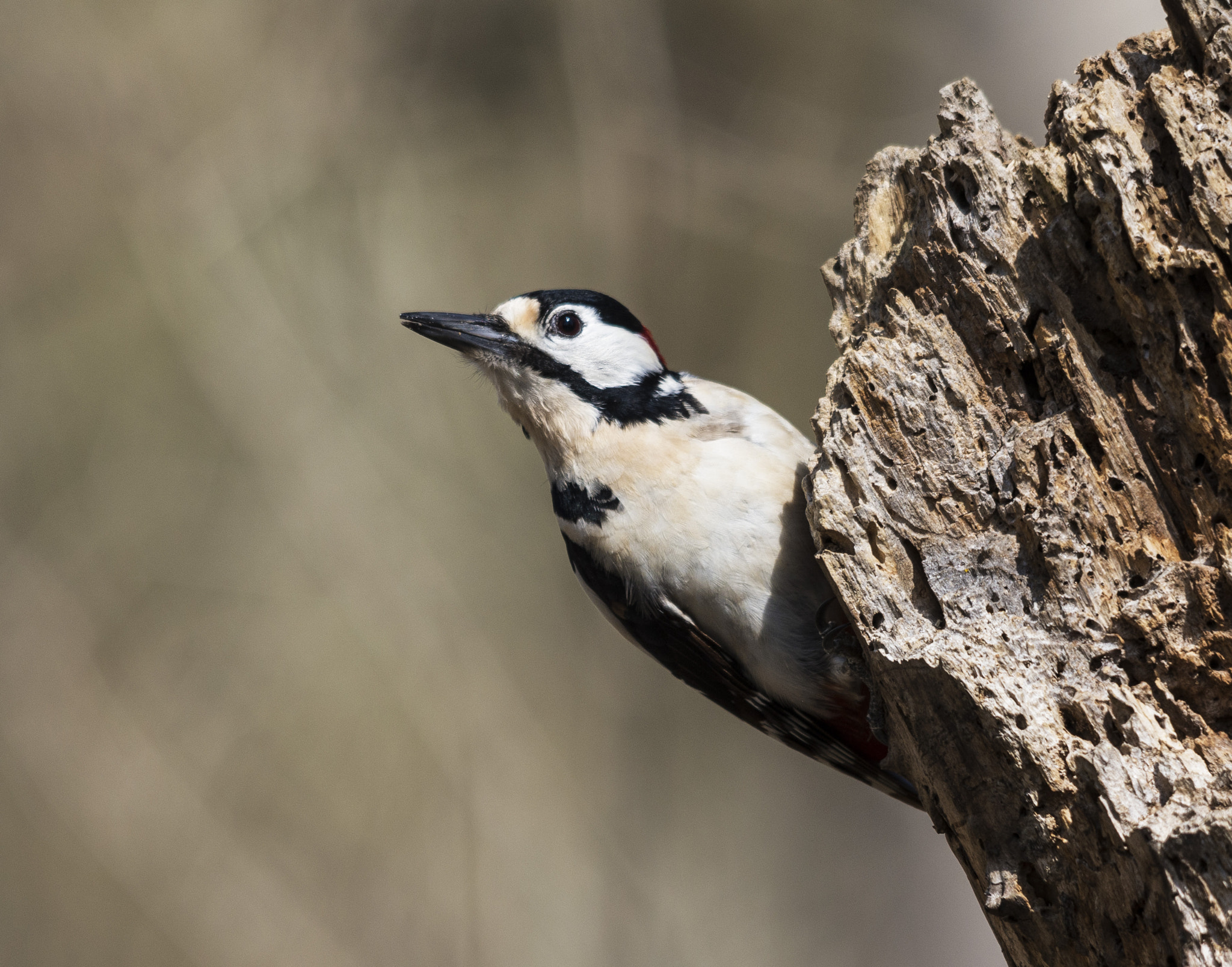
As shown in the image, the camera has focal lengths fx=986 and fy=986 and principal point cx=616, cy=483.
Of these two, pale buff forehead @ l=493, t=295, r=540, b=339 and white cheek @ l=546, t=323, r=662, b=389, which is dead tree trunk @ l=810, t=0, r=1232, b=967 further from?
pale buff forehead @ l=493, t=295, r=540, b=339

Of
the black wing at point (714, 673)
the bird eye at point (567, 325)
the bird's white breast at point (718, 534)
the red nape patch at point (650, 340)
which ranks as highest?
the red nape patch at point (650, 340)

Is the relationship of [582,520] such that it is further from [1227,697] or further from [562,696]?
[562,696]

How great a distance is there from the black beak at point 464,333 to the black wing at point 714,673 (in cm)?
54

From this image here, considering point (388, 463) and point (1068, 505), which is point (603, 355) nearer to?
point (1068, 505)

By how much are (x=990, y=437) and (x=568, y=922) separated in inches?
179

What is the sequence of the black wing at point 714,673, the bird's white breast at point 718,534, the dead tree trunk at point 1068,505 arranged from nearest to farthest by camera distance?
the dead tree trunk at point 1068,505 → the bird's white breast at point 718,534 → the black wing at point 714,673

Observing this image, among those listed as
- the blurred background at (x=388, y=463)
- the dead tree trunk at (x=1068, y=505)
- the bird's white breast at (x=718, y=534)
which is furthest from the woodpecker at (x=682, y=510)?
the blurred background at (x=388, y=463)

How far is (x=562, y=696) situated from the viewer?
5.64 metres

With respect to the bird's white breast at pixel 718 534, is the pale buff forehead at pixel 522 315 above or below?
above

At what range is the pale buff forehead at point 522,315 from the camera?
2.62 m

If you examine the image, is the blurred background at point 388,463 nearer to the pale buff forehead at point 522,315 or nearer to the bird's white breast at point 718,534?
the pale buff forehead at point 522,315

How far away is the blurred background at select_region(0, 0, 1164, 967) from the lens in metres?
4.84

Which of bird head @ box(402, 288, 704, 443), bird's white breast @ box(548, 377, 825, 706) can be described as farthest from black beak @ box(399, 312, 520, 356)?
bird's white breast @ box(548, 377, 825, 706)

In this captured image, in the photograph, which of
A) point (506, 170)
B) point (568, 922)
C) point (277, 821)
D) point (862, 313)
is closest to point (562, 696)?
point (568, 922)
